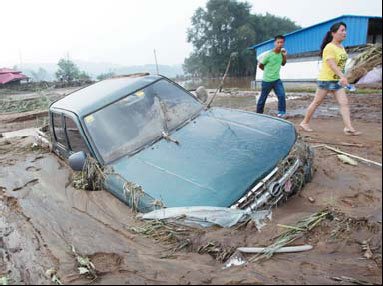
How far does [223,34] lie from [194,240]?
4959 centimetres

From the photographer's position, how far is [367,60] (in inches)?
78.7

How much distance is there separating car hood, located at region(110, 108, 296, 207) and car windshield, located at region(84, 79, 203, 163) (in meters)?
0.17

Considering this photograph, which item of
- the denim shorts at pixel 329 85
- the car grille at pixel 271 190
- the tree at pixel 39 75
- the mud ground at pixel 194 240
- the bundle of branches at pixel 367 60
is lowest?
the mud ground at pixel 194 240

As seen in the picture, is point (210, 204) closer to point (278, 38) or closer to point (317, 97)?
point (317, 97)

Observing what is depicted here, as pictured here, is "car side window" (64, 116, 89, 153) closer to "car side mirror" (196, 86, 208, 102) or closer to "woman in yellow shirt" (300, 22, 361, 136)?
"car side mirror" (196, 86, 208, 102)

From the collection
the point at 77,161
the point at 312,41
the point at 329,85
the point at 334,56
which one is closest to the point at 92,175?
the point at 77,161

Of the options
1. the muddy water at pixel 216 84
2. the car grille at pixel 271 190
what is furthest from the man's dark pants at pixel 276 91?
the muddy water at pixel 216 84

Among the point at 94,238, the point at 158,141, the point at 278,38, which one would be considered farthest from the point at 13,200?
the point at 278,38

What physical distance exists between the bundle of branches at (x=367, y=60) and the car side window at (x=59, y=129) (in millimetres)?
3648

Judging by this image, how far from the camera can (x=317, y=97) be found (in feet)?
12.9

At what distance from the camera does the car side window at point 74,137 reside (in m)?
3.45

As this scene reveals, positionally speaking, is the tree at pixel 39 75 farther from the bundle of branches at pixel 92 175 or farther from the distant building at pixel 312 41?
the bundle of branches at pixel 92 175

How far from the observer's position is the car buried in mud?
247 cm

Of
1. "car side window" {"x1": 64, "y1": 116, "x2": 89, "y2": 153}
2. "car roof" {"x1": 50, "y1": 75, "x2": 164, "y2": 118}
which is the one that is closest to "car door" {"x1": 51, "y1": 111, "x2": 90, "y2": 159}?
"car side window" {"x1": 64, "y1": 116, "x2": 89, "y2": 153}
